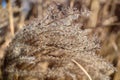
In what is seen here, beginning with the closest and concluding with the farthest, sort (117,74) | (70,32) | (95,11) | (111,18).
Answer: (70,32) < (117,74) < (95,11) < (111,18)

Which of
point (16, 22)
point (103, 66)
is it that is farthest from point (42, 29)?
point (16, 22)

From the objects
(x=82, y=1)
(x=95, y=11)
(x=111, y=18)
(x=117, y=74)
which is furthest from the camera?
(x=111, y=18)

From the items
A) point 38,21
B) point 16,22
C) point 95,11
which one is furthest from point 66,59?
point 16,22

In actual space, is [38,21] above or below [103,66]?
Result: above

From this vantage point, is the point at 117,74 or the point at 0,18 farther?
the point at 0,18

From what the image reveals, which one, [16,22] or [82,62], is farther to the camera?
[16,22]

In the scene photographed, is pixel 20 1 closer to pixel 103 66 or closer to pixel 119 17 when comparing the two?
pixel 119 17

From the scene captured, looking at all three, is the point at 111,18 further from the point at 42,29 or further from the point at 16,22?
the point at 42,29

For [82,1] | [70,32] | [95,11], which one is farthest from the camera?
[95,11]

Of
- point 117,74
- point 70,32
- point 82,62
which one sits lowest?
point 117,74
